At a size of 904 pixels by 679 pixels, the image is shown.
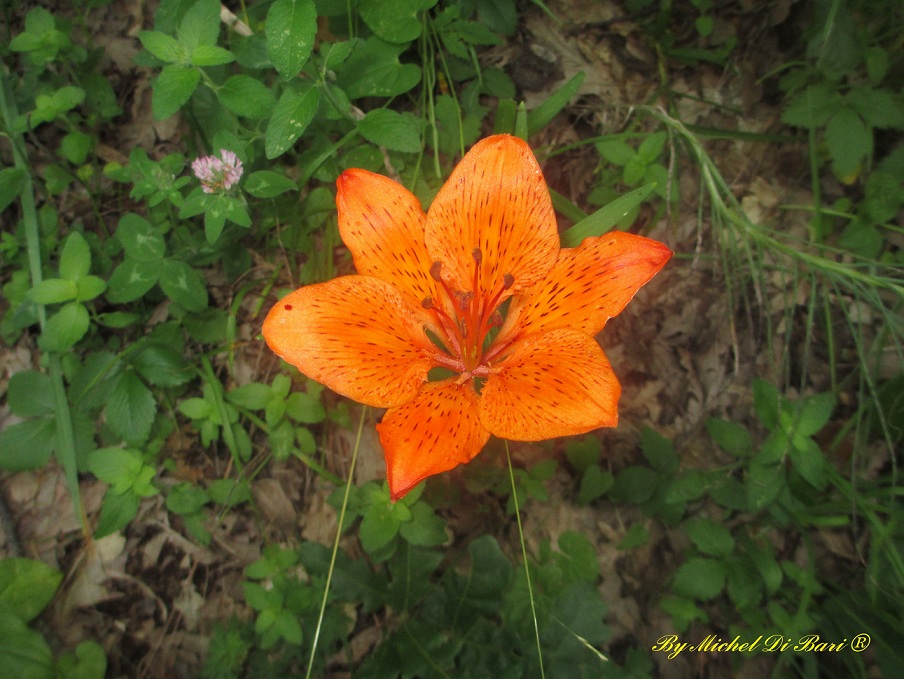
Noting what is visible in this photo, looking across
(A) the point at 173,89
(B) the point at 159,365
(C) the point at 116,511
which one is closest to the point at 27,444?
(C) the point at 116,511

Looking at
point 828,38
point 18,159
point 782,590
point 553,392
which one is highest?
point 828,38

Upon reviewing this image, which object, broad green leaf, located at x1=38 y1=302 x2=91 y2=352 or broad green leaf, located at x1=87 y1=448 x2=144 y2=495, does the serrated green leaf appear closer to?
broad green leaf, located at x1=87 y1=448 x2=144 y2=495

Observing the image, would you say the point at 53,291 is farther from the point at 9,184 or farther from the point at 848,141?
the point at 848,141

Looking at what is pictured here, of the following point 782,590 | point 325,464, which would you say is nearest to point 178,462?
point 325,464

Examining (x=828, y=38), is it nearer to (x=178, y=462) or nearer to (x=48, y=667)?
(x=178, y=462)

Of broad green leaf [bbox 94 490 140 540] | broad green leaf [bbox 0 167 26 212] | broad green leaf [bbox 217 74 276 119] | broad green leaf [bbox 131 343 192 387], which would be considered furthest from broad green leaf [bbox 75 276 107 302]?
broad green leaf [bbox 217 74 276 119]
